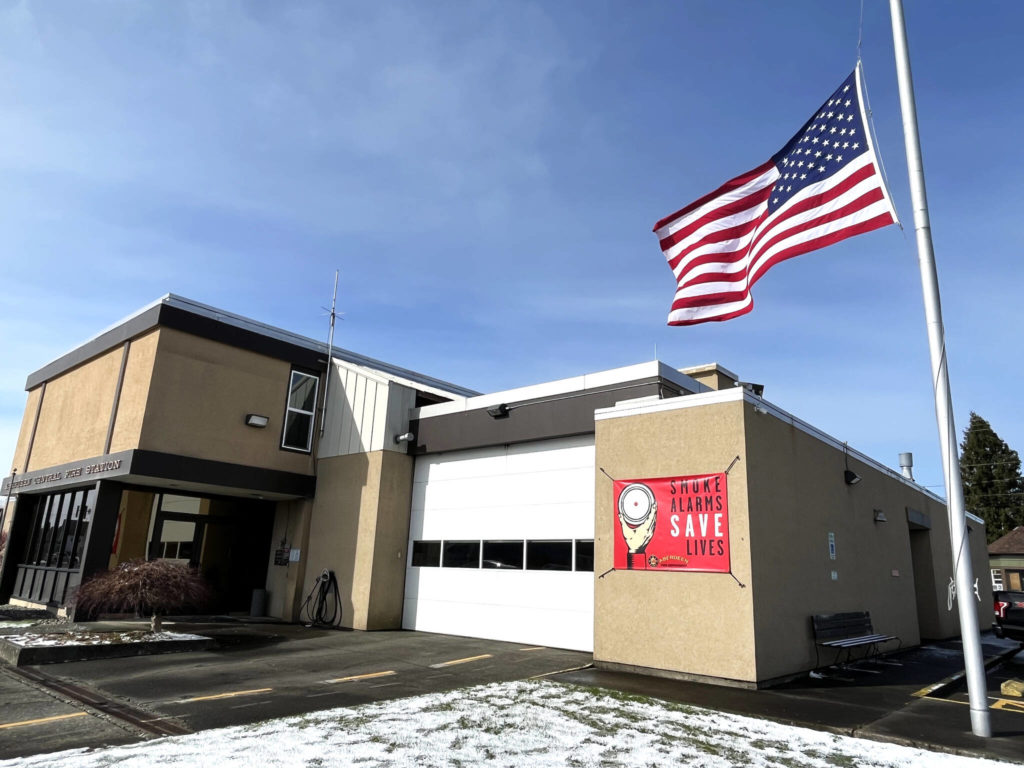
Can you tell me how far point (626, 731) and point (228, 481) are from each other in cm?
A: 1261

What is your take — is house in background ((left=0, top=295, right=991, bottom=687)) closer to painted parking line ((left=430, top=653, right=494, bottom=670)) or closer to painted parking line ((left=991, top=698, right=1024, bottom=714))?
painted parking line ((left=430, top=653, right=494, bottom=670))

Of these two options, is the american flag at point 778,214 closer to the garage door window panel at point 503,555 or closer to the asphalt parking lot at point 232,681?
the asphalt parking lot at point 232,681

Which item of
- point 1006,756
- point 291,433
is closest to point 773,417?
point 1006,756

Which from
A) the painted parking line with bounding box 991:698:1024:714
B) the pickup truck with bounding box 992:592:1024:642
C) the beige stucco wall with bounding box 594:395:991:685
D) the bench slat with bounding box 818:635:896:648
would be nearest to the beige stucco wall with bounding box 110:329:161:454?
the beige stucco wall with bounding box 594:395:991:685

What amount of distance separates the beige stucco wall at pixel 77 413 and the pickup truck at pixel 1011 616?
21965 mm

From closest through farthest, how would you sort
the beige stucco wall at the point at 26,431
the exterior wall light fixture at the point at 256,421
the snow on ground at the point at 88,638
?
the snow on ground at the point at 88,638 → the exterior wall light fixture at the point at 256,421 → the beige stucco wall at the point at 26,431

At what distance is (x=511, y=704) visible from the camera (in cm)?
745

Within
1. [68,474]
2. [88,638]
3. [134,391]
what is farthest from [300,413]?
[88,638]

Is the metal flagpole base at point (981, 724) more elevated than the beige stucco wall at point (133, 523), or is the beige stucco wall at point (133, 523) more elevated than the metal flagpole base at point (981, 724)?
the beige stucco wall at point (133, 523)

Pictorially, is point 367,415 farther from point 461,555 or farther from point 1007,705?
point 1007,705

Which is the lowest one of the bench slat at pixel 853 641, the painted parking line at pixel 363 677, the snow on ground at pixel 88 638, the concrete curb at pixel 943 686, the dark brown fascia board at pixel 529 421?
the painted parking line at pixel 363 677

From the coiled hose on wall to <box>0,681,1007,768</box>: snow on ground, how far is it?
902 centimetres

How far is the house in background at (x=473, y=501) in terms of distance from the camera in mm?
9781

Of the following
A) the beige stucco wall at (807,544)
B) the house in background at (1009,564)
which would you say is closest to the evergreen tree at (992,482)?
Answer: the house in background at (1009,564)
